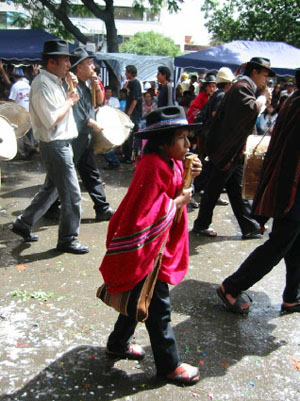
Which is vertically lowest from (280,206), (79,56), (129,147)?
(129,147)

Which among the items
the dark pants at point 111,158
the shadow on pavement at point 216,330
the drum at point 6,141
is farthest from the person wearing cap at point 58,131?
the dark pants at point 111,158

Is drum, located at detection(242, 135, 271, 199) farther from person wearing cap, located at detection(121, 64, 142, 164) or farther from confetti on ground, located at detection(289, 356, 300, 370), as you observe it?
person wearing cap, located at detection(121, 64, 142, 164)

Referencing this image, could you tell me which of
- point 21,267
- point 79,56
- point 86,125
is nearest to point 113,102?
point 86,125

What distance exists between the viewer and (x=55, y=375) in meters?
2.75

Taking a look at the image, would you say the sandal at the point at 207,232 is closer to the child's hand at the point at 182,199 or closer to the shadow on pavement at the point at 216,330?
the shadow on pavement at the point at 216,330

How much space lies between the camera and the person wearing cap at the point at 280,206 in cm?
308

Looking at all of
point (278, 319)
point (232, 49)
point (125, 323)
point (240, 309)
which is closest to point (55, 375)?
point (125, 323)

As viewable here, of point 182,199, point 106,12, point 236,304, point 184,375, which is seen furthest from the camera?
point 106,12

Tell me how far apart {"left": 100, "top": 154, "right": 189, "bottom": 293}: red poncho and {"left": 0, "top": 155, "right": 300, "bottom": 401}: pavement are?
70cm

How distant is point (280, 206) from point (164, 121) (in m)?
1.23

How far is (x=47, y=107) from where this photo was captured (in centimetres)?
411

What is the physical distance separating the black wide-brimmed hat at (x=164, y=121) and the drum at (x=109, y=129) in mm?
3424

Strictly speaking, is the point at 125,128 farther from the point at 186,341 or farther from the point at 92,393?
the point at 92,393

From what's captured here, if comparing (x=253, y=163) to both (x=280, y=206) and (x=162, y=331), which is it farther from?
(x=162, y=331)
